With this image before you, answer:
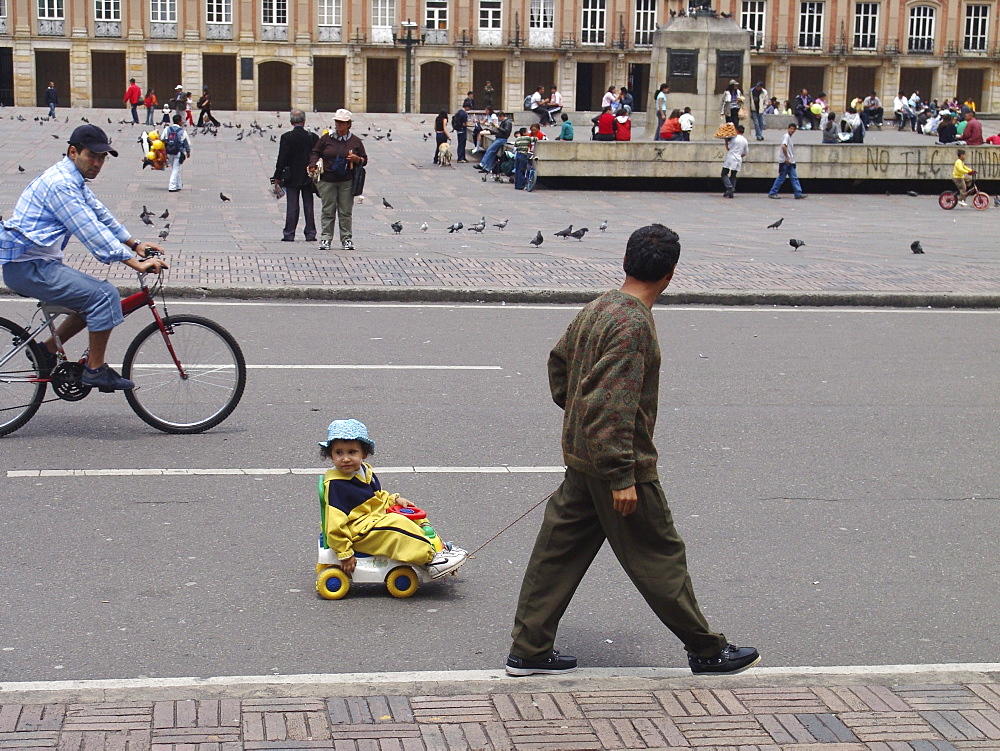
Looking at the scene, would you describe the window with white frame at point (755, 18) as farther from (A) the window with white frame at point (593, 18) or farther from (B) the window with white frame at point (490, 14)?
(B) the window with white frame at point (490, 14)

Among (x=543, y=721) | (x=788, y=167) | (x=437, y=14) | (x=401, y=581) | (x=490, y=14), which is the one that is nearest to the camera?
(x=543, y=721)

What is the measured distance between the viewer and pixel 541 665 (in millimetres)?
4387

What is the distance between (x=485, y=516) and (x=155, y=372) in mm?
2425

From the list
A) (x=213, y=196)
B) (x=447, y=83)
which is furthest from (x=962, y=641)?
(x=447, y=83)

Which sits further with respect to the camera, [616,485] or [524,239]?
[524,239]

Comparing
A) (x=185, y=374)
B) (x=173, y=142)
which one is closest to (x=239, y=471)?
(x=185, y=374)

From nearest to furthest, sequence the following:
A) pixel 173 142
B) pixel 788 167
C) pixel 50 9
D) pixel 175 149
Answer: pixel 173 142 < pixel 175 149 < pixel 788 167 < pixel 50 9

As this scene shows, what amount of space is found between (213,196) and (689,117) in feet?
40.2

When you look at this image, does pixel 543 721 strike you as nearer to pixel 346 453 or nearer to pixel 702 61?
pixel 346 453

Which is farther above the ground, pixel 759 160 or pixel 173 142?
pixel 173 142

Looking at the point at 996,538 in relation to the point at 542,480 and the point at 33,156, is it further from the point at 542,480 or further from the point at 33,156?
the point at 33,156

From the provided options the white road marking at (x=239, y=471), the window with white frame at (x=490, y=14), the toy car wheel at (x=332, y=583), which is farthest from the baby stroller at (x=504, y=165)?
the window with white frame at (x=490, y=14)

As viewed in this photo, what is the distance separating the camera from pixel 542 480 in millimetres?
6809

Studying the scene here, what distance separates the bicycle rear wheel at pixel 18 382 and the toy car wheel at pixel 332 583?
301 centimetres
